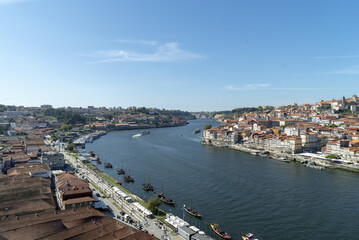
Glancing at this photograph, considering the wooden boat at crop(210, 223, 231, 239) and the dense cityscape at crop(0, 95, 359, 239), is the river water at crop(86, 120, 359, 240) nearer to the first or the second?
the wooden boat at crop(210, 223, 231, 239)

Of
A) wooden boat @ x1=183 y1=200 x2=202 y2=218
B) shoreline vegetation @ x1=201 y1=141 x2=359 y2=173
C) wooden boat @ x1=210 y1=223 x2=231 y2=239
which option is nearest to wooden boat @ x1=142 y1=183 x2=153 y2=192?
wooden boat @ x1=183 y1=200 x2=202 y2=218

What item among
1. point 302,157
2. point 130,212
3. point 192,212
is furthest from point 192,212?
point 302,157

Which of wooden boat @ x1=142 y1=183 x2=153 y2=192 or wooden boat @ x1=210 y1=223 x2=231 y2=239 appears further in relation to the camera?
wooden boat @ x1=142 y1=183 x2=153 y2=192

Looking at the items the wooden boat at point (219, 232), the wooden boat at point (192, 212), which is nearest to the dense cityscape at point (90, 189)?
the wooden boat at point (219, 232)

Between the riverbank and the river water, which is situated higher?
the riverbank

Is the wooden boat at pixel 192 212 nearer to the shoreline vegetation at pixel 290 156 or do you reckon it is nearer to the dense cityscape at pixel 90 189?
the dense cityscape at pixel 90 189

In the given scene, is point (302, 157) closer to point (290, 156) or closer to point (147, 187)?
point (290, 156)

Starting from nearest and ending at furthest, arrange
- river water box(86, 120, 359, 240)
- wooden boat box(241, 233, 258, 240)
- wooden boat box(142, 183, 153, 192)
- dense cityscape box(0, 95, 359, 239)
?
dense cityscape box(0, 95, 359, 239) < wooden boat box(241, 233, 258, 240) < river water box(86, 120, 359, 240) < wooden boat box(142, 183, 153, 192)

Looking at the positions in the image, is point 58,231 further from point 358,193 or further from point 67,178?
point 358,193

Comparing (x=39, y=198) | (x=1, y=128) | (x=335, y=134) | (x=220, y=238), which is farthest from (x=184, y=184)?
(x=1, y=128)
